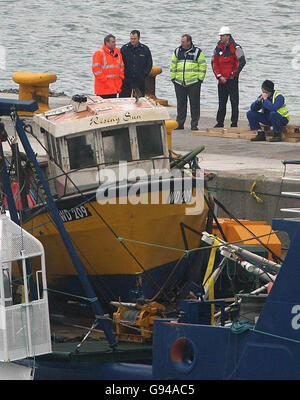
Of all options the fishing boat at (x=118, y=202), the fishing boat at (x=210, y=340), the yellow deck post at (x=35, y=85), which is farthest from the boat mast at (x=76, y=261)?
the yellow deck post at (x=35, y=85)

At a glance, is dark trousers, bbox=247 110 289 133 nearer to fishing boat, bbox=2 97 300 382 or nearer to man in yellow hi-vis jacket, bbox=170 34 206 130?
man in yellow hi-vis jacket, bbox=170 34 206 130

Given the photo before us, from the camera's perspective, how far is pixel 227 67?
20703 mm

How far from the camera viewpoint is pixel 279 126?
19.3m

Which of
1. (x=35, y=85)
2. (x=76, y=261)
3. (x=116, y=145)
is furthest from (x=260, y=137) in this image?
(x=76, y=261)

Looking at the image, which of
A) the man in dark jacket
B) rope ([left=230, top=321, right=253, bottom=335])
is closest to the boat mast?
rope ([left=230, top=321, right=253, bottom=335])

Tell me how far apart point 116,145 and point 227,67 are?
7.58 metres

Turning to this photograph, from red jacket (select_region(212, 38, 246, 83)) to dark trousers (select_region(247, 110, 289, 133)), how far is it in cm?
138

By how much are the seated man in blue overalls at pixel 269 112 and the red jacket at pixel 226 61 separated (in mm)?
1389

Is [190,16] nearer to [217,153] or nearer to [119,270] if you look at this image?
[217,153]

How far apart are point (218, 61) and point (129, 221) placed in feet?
27.9

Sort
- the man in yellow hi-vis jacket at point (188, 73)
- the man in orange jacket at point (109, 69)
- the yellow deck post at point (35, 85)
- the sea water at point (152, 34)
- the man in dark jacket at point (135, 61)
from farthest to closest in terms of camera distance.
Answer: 1. the sea water at point (152, 34)
2. the yellow deck post at point (35, 85)
3. the man in yellow hi-vis jacket at point (188, 73)
4. the man in dark jacket at point (135, 61)
5. the man in orange jacket at point (109, 69)

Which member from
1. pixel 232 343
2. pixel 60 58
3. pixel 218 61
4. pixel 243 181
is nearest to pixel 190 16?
pixel 60 58

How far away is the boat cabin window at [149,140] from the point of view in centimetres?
1370

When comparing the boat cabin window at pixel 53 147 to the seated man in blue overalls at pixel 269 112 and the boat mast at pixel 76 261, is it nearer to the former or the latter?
the boat mast at pixel 76 261
